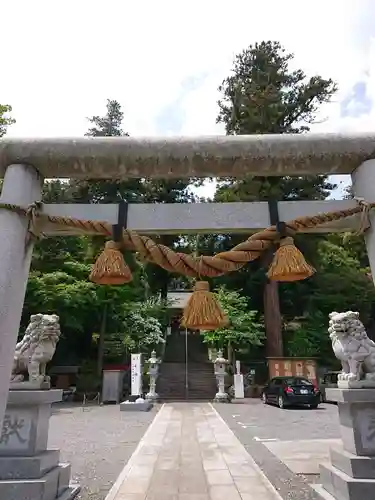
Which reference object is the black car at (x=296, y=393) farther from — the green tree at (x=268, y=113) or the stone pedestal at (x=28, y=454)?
the stone pedestal at (x=28, y=454)

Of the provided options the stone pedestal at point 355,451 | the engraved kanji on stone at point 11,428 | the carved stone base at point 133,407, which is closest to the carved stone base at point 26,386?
the engraved kanji on stone at point 11,428

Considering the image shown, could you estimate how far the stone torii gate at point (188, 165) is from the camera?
2273 mm

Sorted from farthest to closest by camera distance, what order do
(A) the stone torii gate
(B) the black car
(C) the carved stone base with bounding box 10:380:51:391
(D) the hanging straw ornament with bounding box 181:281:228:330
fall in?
(B) the black car, (C) the carved stone base with bounding box 10:380:51:391, (A) the stone torii gate, (D) the hanging straw ornament with bounding box 181:281:228:330

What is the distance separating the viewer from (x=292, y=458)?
→ 5.25 meters

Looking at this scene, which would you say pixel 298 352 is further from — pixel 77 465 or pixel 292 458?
pixel 77 465

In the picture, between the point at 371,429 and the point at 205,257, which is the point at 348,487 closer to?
the point at 371,429

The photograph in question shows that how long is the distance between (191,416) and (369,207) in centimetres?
954

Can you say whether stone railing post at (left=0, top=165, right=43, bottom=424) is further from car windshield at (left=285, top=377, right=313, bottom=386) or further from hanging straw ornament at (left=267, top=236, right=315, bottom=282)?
car windshield at (left=285, top=377, right=313, bottom=386)

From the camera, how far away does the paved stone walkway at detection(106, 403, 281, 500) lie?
365 centimetres

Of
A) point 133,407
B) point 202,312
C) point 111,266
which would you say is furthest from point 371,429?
point 133,407

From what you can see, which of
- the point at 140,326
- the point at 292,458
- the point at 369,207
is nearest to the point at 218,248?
the point at 140,326

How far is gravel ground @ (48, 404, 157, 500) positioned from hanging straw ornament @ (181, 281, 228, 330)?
2.63 metres

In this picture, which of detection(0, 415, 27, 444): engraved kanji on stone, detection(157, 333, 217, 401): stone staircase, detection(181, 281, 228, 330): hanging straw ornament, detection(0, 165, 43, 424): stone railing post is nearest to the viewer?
detection(0, 165, 43, 424): stone railing post

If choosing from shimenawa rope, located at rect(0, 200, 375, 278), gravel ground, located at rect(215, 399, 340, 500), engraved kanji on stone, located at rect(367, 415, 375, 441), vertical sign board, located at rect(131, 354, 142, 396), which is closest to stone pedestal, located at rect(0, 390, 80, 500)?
shimenawa rope, located at rect(0, 200, 375, 278)
